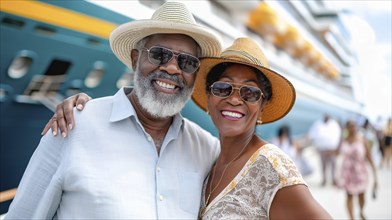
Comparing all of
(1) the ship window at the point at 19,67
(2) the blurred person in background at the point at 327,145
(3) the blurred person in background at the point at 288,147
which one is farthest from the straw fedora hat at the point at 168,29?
(2) the blurred person in background at the point at 327,145

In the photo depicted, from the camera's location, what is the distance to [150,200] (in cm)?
199

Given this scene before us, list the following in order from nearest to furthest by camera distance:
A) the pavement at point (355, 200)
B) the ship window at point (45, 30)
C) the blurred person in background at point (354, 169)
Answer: the ship window at point (45, 30)
the blurred person in background at point (354, 169)
the pavement at point (355, 200)

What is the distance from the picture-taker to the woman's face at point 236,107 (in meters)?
2.27

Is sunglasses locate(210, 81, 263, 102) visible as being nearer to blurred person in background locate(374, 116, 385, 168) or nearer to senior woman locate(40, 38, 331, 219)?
senior woman locate(40, 38, 331, 219)

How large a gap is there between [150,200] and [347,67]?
150ft

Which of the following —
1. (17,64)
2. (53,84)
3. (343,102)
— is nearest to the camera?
(17,64)

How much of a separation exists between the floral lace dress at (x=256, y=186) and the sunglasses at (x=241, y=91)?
287 mm

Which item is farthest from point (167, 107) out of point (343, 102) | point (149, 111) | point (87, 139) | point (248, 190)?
point (343, 102)

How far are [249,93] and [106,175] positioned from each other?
2.75 ft

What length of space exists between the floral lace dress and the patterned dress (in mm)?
4726

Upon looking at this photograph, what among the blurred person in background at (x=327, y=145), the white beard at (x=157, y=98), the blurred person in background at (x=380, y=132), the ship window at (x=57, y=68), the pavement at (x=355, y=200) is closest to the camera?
the white beard at (x=157, y=98)

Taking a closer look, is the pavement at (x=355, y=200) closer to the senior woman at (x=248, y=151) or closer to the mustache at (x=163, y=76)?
the senior woman at (x=248, y=151)

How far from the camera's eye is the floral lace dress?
191 cm

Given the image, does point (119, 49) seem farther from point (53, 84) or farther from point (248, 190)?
point (53, 84)
